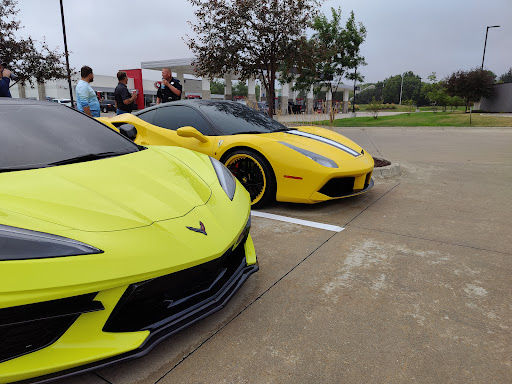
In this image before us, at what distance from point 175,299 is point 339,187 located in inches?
100

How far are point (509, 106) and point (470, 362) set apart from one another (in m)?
32.5

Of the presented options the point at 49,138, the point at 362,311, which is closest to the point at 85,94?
the point at 49,138

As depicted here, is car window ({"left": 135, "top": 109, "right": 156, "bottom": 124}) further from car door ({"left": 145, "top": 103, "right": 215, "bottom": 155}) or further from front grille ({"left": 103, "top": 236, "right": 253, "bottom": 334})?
front grille ({"left": 103, "top": 236, "right": 253, "bottom": 334})

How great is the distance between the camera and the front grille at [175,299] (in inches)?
55.0

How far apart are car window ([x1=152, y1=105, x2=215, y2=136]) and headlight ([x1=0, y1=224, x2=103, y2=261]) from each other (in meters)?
2.86

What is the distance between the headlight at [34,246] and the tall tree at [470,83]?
96.4 ft

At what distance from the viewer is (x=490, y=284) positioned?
91.4 inches

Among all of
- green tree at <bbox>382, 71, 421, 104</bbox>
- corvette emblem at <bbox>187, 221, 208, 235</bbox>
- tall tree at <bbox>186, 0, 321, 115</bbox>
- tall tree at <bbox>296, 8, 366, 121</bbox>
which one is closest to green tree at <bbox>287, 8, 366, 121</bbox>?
tall tree at <bbox>296, 8, 366, 121</bbox>

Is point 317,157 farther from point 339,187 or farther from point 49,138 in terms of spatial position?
point 49,138

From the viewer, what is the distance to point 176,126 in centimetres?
428

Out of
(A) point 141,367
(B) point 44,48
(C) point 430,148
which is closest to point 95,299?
(A) point 141,367

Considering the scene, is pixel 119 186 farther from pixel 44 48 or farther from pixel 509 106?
pixel 509 106

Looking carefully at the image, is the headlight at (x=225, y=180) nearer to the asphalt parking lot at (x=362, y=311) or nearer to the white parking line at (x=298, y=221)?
the asphalt parking lot at (x=362, y=311)

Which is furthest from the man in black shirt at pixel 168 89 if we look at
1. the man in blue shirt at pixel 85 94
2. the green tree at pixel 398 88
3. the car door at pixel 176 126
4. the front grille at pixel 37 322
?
the green tree at pixel 398 88
